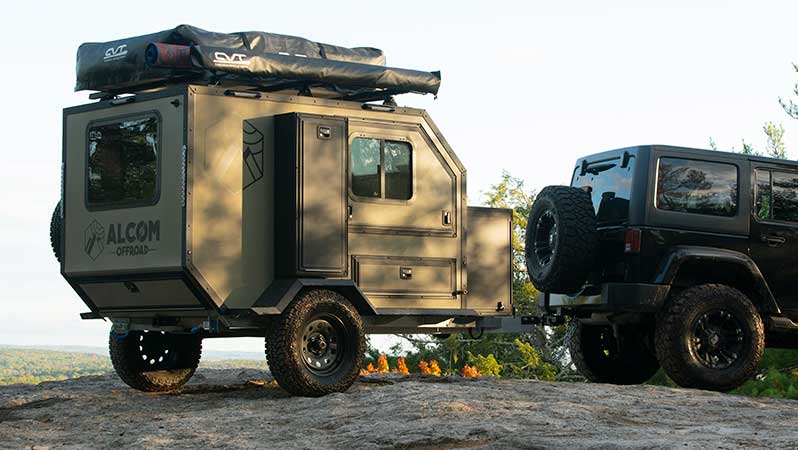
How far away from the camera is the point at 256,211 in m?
12.1

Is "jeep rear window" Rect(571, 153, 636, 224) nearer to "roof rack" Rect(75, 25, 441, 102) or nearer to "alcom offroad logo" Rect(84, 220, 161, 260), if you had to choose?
"roof rack" Rect(75, 25, 441, 102)

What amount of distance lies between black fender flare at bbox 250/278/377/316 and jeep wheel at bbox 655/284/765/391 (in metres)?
3.04

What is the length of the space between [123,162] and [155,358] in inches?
98.4

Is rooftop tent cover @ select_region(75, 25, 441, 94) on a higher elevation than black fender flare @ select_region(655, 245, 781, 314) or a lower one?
higher

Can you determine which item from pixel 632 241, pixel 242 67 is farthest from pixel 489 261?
pixel 242 67

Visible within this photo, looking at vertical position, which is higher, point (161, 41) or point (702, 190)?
point (161, 41)

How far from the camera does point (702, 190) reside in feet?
43.7

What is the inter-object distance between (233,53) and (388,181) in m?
2.05

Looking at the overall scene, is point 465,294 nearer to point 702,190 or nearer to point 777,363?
point 702,190

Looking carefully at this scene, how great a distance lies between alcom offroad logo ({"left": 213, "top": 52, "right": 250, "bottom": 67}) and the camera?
1193 cm

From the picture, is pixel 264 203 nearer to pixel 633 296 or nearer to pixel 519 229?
pixel 633 296

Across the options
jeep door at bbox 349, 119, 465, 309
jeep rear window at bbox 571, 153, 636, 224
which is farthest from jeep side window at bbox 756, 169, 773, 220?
jeep door at bbox 349, 119, 465, 309

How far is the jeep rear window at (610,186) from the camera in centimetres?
1312

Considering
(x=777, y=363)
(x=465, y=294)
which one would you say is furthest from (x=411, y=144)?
Result: (x=777, y=363)
